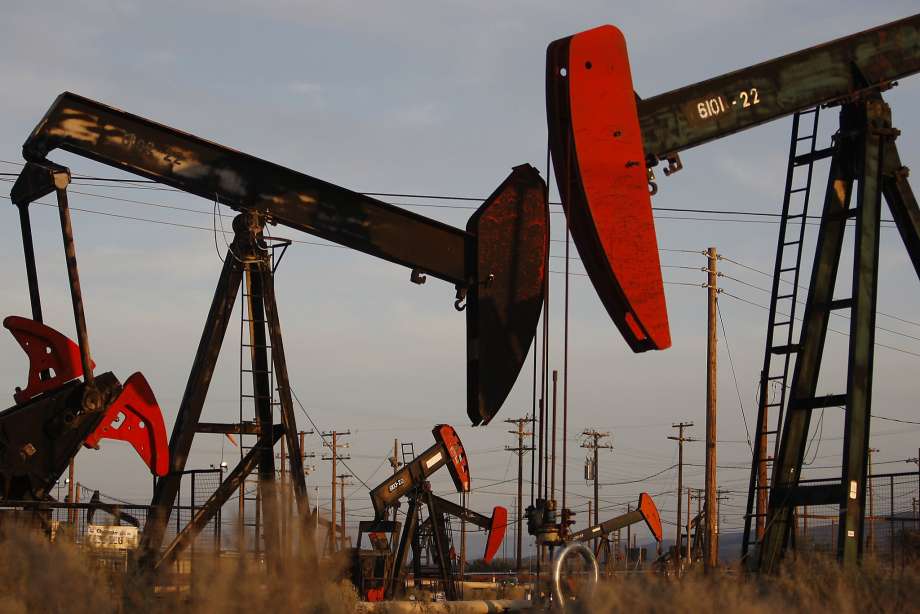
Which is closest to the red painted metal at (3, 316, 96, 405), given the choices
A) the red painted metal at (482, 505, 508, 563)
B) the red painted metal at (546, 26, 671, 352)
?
the red painted metal at (546, 26, 671, 352)

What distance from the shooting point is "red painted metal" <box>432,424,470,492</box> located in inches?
621

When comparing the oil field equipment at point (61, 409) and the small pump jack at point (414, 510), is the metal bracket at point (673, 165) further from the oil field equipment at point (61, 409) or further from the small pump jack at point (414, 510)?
the small pump jack at point (414, 510)

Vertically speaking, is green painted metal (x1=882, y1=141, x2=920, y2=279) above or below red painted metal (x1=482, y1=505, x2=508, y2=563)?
above

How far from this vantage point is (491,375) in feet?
30.1

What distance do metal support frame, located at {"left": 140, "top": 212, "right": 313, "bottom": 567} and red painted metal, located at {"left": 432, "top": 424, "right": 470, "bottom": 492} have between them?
19.4 ft

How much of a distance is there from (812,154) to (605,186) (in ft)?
9.12

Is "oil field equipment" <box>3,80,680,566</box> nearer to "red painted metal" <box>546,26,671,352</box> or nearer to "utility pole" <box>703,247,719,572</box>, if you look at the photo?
"red painted metal" <box>546,26,671,352</box>

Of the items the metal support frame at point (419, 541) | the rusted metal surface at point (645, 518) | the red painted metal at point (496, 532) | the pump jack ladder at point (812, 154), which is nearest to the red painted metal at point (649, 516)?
the rusted metal surface at point (645, 518)

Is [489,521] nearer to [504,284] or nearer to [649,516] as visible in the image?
[649,516]

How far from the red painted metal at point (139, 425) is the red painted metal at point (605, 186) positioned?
3820 millimetres

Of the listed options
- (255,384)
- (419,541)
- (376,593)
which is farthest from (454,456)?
(255,384)

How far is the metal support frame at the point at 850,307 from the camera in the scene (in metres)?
8.94

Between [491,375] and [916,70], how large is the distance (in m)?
4.68

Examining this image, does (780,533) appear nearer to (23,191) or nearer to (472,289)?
(472,289)
